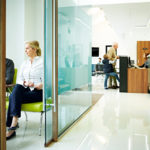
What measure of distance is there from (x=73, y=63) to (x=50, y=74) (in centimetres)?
84

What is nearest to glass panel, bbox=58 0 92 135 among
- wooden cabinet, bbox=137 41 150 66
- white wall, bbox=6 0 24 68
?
white wall, bbox=6 0 24 68

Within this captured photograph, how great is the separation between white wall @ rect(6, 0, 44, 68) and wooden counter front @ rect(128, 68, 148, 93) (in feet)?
10.8

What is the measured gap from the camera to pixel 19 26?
5.31 meters

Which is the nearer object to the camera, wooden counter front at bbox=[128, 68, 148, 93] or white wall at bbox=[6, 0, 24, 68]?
white wall at bbox=[6, 0, 24, 68]

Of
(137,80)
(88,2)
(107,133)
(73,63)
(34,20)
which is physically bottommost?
(107,133)

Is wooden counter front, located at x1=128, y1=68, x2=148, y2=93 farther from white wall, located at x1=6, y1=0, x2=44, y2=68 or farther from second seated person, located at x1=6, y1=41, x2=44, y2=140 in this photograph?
second seated person, located at x1=6, y1=41, x2=44, y2=140

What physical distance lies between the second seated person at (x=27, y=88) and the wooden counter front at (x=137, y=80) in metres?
4.65

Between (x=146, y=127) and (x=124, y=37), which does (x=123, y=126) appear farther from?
(x=124, y=37)

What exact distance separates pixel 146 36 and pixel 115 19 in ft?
16.4

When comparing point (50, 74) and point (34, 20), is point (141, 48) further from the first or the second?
point (50, 74)

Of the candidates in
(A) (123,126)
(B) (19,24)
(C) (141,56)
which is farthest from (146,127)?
(C) (141,56)

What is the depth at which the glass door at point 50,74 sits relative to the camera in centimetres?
248

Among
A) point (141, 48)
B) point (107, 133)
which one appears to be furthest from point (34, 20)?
point (141, 48)

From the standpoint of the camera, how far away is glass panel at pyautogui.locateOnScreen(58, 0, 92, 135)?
113 inches
